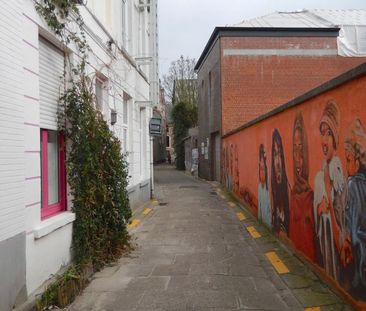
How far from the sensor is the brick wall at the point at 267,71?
2227 cm

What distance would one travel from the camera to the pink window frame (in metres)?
5.85

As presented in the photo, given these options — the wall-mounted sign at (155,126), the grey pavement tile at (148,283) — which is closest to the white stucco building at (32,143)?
the grey pavement tile at (148,283)

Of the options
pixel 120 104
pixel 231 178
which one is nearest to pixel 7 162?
pixel 120 104

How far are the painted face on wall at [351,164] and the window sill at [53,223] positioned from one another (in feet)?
11.1

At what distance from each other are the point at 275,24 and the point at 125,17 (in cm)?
1369

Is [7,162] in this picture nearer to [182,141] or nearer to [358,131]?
[358,131]

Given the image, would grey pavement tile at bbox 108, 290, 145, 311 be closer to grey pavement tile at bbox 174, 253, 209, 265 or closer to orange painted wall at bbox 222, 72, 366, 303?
grey pavement tile at bbox 174, 253, 209, 265

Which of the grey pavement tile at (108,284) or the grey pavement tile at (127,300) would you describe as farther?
the grey pavement tile at (108,284)

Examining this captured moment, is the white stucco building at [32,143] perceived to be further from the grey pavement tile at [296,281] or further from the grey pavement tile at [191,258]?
the grey pavement tile at [296,281]

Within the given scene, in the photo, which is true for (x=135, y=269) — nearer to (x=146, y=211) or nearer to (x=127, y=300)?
(x=127, y=300)

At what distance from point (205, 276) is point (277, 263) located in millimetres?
1322

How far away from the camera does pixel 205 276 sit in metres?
6.29

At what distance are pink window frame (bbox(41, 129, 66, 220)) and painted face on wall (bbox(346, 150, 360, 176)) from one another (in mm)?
3562

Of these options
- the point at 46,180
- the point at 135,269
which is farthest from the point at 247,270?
the point at 46,180
